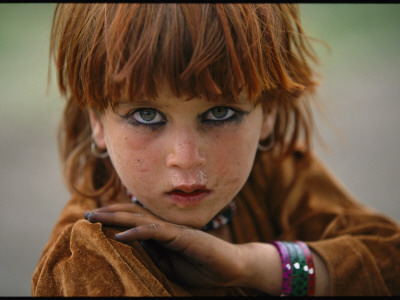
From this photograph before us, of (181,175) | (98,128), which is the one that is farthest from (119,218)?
(98,128)

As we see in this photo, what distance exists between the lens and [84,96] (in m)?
1.05

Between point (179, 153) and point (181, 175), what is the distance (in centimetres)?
6

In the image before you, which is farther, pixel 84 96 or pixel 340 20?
pixel 340 20

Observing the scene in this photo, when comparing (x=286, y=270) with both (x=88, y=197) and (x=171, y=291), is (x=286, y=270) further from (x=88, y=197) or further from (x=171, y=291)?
(x=88, y=197)

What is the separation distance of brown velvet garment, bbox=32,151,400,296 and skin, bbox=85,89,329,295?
0.05 metres

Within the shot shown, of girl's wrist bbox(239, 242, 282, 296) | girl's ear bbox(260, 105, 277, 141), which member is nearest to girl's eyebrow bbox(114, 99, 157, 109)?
girl's ear bbox(260, 105, 277, 141)

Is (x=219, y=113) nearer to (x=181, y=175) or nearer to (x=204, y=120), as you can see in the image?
(x=204, y=120)

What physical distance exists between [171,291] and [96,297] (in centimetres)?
18

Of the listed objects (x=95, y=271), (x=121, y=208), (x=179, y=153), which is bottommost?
(x=95, y=271)

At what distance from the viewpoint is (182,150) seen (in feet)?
3.09

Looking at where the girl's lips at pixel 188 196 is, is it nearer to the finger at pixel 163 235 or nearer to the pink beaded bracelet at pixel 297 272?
the finger at pixel 163 235

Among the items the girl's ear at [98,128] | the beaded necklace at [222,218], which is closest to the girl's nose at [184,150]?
the girl's ear at [98,128]

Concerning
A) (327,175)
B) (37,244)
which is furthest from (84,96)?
(37,244)

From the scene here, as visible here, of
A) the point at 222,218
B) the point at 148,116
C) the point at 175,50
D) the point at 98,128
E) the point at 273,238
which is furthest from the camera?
the point at 273,238
